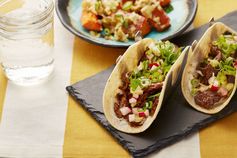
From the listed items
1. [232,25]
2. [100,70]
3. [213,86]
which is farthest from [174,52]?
[232,25]

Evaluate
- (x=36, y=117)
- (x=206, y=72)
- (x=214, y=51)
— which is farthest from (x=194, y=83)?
(x=36, y=117)

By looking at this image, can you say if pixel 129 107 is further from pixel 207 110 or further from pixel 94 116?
pixel 207 110

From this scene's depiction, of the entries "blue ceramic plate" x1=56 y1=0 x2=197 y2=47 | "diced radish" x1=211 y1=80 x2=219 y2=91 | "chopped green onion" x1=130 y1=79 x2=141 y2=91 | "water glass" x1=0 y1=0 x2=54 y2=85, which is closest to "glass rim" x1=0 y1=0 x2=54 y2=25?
"water glass" x1=0 y1=0 x2=54 y2=85

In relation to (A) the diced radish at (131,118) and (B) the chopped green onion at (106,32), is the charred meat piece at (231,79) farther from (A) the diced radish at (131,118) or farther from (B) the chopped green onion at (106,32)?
(B) the chopped green onion at (106,32)

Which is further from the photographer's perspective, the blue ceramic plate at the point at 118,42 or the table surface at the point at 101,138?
the blue ceramic plate at the point at 118,42

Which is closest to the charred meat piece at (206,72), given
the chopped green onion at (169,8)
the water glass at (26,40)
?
the chopped green onion at (169,8)

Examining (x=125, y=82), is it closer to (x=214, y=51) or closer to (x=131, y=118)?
(x=131, y=118)

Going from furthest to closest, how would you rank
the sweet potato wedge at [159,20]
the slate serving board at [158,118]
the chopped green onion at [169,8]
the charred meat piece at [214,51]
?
1. the chopped green onion at [169,8]
2. the sweet potato wedge at [159,20]
3. the charred meat piece at [214,51]
4. the slate serving board at [158,118]
